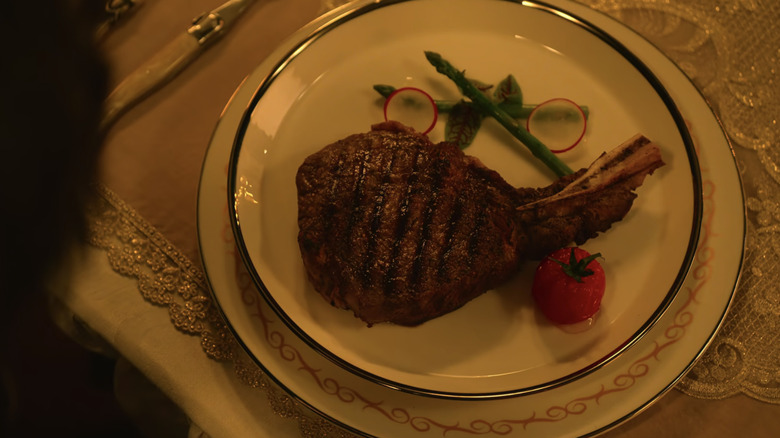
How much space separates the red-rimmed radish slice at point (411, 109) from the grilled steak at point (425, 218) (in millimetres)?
324

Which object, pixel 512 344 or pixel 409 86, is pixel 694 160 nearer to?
pixel 512 344

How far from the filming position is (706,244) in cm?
255

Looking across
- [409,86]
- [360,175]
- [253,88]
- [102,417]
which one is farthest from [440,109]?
[102,417]

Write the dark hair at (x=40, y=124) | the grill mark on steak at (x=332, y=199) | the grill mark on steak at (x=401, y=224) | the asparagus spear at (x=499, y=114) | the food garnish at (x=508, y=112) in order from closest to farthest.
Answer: the dark hair at (x=40, y=124) < the grill mark on steak at (x=401, y=224) < the grill mark on steak at (x=332, y=199) < the asparagus spear at (x=499, y=114) < the food garnish at (x=508, y=112)

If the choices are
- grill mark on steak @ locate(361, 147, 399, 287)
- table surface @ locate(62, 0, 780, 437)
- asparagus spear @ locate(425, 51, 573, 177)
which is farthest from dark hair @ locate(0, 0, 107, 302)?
asparagus spear @ locate(425, 51, 573, 177)

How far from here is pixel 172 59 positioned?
2.96 metres

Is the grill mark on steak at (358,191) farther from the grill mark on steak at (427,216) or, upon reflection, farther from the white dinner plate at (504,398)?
the white dinner plate at (504,398)

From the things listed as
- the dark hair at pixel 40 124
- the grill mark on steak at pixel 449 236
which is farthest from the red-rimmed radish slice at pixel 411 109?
the dark hair at pixel 40 124

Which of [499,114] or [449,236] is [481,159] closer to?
[499,114]

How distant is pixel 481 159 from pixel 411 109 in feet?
1.49

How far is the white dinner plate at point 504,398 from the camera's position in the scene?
227cm

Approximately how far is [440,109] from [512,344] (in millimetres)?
→ 1263

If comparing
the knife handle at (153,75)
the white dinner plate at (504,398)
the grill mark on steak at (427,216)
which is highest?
the knife handle at (153,75)

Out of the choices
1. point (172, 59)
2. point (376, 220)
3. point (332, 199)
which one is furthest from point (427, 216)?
point (172, 59)
